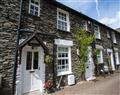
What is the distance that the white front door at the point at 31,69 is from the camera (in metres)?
7.04

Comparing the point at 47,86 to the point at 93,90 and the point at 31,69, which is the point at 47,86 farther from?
the point at 93,90

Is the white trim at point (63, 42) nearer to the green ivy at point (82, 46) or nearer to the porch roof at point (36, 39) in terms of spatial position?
the green ivy at point (82, 46)

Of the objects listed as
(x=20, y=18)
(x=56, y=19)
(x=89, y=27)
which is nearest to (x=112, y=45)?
(x=89, y=27)

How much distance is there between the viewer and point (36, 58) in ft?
25.6

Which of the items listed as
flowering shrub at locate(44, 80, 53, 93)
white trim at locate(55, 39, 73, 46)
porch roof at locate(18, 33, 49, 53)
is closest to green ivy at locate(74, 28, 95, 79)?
white trim at locate(55, 39, 73, 46)

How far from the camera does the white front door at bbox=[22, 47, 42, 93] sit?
23.1 ft

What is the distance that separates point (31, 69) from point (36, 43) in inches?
58.6

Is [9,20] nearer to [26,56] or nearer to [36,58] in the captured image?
[26,56]

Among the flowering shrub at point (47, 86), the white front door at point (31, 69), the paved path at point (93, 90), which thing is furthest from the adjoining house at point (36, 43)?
the paved path at point (93, 90)

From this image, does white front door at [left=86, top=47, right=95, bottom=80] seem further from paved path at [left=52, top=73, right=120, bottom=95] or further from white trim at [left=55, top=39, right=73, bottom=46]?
paved path at [left=52, top=73, right=120, bottom=95]

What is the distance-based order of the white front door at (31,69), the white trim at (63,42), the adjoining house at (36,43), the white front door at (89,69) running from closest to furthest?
1. the adjoining house at (36,43)
2. the white front door at (31,69)
3. the white trim at (63,42)
4. the white front door at (89,69)

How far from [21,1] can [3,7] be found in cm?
107

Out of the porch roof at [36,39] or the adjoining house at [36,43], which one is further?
the porch roof at [36,39]

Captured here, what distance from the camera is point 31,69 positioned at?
24.3 feet
